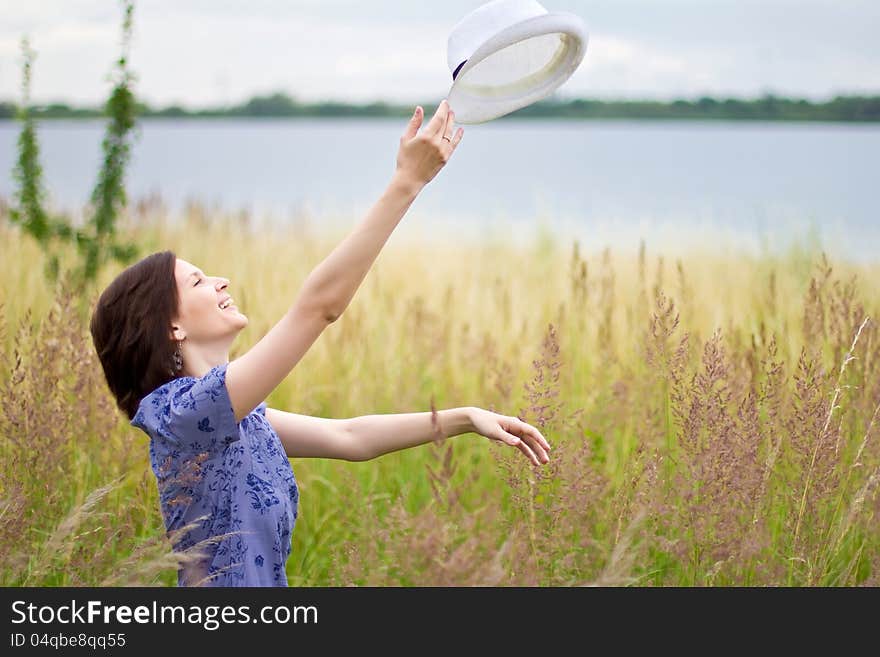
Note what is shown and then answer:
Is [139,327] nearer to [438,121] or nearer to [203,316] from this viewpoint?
[203,316]

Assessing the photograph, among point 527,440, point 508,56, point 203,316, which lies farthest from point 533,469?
point 508,56

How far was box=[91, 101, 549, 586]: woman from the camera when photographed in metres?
1.77

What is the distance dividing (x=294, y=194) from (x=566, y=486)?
8.65 m

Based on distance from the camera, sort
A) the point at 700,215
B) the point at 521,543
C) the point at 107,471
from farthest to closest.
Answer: the point at 700,215 < the point at 107,471 < the point at 521,543

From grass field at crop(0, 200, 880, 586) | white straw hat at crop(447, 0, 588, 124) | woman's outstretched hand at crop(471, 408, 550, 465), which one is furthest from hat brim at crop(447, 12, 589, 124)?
woman's outstretched hand at crop(471, 408, 550, 465)

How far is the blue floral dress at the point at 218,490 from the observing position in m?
1.93

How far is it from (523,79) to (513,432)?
79 cm

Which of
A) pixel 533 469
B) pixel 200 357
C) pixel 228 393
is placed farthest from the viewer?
pixel 533 469

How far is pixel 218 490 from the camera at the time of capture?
203cm

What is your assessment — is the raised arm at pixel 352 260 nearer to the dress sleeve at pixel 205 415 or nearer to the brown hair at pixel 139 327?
the dress sleeve at pixel 205 415

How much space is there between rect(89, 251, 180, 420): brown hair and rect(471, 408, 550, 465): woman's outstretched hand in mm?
681

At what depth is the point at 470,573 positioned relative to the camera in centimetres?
188
